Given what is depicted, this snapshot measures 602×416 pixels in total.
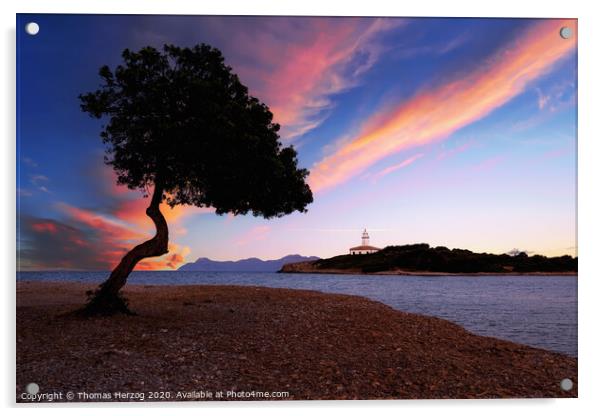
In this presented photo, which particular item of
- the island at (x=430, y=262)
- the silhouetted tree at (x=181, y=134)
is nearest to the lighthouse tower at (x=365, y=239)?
the island at (x=430, y=262)

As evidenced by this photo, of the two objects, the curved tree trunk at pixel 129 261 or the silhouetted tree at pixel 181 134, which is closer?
the silhouetted tree at pixel 181 134

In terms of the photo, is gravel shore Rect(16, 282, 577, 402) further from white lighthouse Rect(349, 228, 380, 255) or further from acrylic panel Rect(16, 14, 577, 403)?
white lighthouse Rect(349, 228, 380, 255)

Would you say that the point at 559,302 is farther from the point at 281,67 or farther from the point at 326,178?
the point at 281,67

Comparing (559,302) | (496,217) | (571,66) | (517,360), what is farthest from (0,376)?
(559,302)

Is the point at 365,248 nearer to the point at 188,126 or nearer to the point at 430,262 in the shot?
the point at 430,262

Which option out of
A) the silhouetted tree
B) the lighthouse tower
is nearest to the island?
the lighthouse tower

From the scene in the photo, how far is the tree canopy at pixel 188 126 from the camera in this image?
32.6ft

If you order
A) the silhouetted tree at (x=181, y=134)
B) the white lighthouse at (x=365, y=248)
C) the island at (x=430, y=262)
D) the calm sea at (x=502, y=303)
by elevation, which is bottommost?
the calm sea at (x=502, y=303)

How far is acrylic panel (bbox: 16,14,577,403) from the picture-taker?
309 inches

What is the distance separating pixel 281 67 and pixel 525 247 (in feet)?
24.8

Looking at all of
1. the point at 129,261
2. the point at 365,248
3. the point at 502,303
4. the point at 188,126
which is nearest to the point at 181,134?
the point at 188,126

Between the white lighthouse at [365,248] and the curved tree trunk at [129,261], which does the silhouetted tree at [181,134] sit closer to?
the curved tree trunk at [129,261]

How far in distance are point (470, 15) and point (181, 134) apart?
6913 mm

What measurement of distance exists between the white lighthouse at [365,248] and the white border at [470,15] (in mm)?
5503
